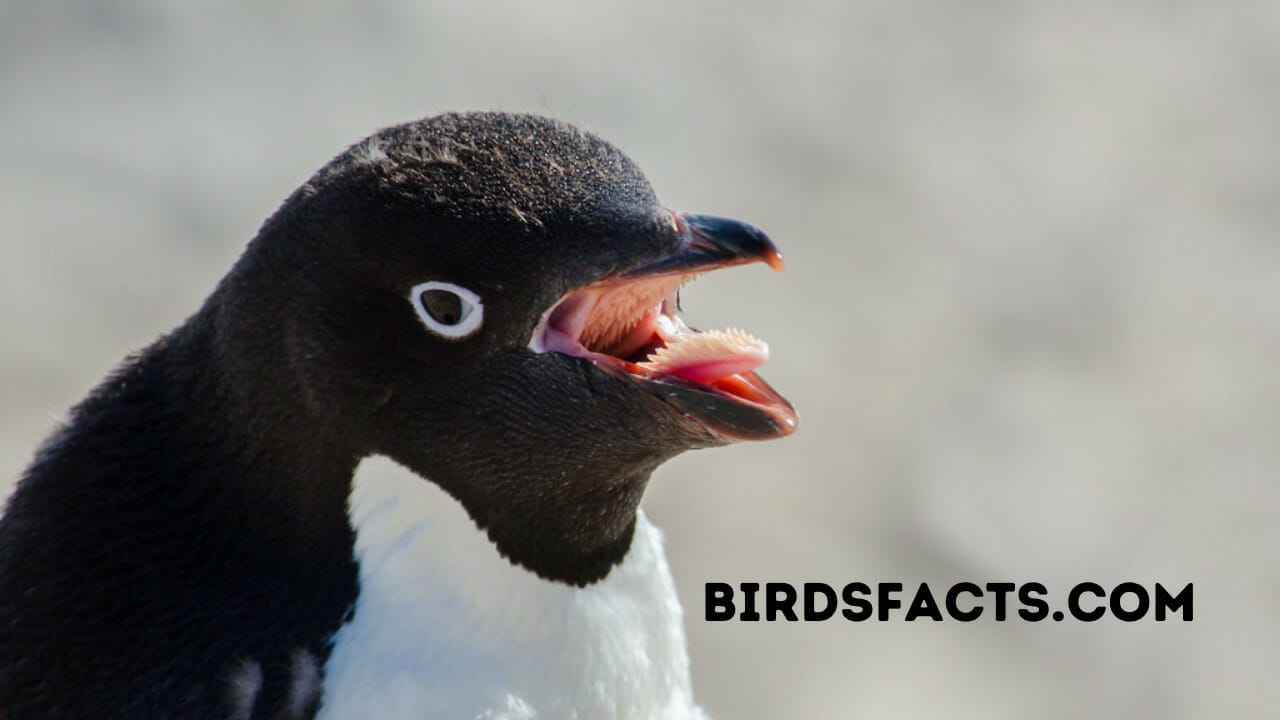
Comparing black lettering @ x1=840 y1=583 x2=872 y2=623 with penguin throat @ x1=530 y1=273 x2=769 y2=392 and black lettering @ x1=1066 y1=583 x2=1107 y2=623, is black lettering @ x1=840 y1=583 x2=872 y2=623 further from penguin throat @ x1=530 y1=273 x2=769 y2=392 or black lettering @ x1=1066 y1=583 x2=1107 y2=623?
penguin throat @ x1=530 y1=273 x2=769 y2=392

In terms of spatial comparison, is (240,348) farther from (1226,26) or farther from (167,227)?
(1226,26)

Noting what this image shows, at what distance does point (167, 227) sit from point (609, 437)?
2706 millimetres

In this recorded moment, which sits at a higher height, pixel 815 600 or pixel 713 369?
pixel 815 600

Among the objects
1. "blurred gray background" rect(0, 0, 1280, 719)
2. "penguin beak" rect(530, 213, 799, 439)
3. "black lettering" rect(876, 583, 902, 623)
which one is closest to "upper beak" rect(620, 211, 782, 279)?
"penguin beak" rect(530, 213, 799, 439)

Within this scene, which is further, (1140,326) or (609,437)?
(1140,326)

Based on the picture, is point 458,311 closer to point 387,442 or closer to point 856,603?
point 387,442

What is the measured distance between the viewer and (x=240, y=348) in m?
1.46

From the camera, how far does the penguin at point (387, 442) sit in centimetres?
141

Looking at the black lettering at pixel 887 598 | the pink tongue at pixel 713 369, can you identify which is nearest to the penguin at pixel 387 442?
the pink tongue at pixel 713 369

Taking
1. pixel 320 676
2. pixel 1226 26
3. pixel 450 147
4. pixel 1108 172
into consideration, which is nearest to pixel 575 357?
pixel 450 147

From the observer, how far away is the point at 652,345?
4.99 feet

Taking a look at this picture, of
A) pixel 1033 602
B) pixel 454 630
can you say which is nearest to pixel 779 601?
pixel 1033 602

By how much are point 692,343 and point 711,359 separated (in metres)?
0.02

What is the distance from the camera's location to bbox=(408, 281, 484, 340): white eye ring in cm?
139
